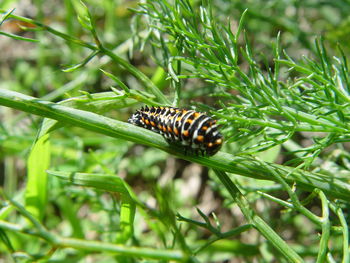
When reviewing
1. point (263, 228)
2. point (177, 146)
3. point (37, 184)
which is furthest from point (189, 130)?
point (37, 184)

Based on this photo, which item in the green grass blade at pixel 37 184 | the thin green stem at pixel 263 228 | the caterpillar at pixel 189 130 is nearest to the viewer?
the thin green stem at pixel 263 228

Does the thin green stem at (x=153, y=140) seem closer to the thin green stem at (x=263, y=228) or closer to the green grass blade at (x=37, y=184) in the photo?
the thin green stem at (x=263, y=228)

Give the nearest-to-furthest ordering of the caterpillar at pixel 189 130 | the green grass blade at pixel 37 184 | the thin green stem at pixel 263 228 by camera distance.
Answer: the thin green stem at pixel 263 228
the caterpillar at pixel 189 130
the green grass blade at pixel 37 184

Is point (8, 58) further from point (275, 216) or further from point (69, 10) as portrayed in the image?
point (275, 216)

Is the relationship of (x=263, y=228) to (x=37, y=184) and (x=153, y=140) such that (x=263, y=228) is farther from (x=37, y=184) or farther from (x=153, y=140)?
(x=37, y=184)

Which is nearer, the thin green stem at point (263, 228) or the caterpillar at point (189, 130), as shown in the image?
the thin green stem at point (263, 228)

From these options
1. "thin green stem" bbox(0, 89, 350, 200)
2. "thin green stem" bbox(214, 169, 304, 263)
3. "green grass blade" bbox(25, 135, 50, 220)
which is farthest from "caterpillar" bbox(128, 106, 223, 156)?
"green grass blade" bbox(25, 135, 50, 220)

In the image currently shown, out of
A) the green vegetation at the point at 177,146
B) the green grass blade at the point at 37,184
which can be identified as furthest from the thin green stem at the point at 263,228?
the green grass blade at the point at 37,184
